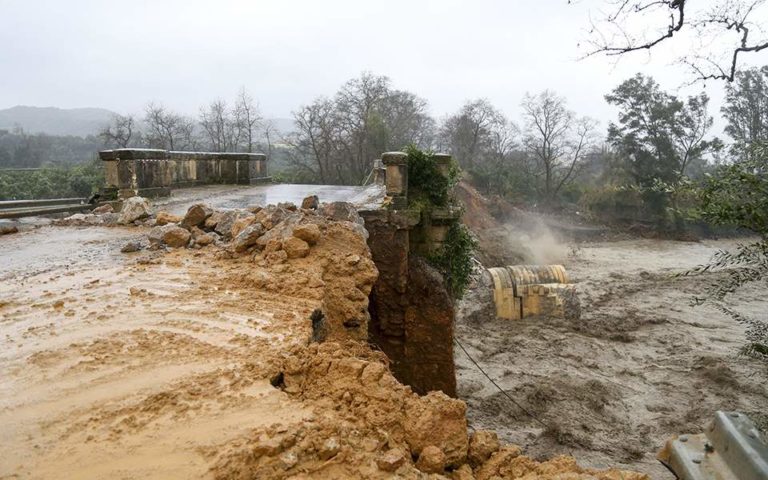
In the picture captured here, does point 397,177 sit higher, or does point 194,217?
point 397,177

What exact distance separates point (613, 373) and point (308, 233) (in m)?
8.66

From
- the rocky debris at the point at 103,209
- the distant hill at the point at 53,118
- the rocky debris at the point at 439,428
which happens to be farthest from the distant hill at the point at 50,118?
the rocky debris at the point at 439,428

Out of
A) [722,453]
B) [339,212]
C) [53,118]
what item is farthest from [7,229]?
[53,118]

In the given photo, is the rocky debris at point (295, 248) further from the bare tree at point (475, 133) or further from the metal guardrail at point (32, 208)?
the bare tree at point (475, 133)

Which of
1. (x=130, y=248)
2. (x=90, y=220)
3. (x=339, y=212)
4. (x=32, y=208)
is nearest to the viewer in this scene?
(x=130, y=248)

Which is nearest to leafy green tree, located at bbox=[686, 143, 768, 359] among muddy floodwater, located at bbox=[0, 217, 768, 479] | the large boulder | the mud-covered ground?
the mud-covered ground

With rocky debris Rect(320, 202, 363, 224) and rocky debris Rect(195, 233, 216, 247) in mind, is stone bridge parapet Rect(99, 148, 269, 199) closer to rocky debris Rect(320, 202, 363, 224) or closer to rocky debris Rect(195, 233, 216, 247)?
rocky debris Rect(195, 233, 216, 247)

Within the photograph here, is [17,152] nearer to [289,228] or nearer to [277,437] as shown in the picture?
[289,228]

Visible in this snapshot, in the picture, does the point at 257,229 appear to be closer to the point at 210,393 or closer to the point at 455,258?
the point at 210,393

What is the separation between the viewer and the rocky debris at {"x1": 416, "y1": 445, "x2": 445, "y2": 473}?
2.49m

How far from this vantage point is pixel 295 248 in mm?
5070

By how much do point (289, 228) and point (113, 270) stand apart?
156cm

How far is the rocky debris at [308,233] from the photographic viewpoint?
527 cm

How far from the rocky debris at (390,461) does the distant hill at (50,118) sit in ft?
292
